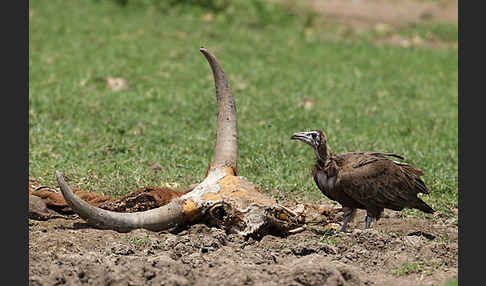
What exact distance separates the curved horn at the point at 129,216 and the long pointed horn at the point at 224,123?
599mm

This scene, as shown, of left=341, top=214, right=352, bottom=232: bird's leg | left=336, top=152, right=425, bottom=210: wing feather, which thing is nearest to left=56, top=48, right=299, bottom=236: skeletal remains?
left=341, top=214, right=352, bottom=232: bird's leg

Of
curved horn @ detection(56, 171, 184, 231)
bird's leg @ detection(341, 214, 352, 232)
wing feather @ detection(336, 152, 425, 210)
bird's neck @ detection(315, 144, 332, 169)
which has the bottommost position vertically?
bird's leg @ detection(341, 214, 352, 232)

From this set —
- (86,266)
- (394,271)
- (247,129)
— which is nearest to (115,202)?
(86,266)

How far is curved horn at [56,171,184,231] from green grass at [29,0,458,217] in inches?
55.5

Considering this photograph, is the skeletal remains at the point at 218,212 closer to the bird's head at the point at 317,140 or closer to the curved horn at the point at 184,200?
the curved horn at the point at 184,200

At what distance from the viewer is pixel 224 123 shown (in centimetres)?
600

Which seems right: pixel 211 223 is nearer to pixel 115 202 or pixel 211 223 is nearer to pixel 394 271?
pixel 115 202

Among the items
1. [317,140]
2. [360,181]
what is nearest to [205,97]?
[317,140]

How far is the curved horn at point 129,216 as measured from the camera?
5.16m

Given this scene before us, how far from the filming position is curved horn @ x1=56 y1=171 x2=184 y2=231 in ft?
16.9

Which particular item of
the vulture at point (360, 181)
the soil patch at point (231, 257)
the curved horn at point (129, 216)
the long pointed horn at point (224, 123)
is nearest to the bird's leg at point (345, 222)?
the vulture at point (360, 181)

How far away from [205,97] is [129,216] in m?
4.74

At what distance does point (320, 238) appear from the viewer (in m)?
5.64

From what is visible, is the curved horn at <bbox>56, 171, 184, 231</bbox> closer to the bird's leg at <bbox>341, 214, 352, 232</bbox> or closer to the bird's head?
the bird's head
